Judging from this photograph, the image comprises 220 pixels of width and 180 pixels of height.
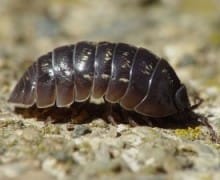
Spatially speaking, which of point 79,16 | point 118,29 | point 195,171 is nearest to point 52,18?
point 79,16

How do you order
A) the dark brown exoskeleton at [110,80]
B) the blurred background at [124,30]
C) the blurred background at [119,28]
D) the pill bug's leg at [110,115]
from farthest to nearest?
the blurred background at [119,28]
the blurred background at [124,30]
the pill bug's leg at [110,115]
the dark brown exoskeleton at [110,80]

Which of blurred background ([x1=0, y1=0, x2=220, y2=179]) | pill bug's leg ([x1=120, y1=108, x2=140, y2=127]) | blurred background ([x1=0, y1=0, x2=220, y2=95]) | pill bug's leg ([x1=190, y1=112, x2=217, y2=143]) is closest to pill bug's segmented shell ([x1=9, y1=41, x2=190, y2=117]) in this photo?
pill bug's leg ([x1=120, y1=108, x2=140, y2=127])

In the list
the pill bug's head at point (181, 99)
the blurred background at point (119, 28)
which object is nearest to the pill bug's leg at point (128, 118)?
the pill bug's head at point (181, 99)

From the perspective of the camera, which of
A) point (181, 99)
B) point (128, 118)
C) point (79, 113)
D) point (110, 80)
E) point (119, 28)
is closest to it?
point (110, 80)

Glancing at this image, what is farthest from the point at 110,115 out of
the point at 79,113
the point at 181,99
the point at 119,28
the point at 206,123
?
the point at 119,28

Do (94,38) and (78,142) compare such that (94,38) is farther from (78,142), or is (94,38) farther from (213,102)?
(78,142)

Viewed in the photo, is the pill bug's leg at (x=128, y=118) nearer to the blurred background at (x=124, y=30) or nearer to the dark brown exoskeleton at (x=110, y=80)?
the dark brown exoskeleton at (x=110, y=80)

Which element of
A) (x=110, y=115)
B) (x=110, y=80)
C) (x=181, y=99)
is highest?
(x=110, y=80)

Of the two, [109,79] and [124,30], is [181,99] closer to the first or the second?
[109,79]
